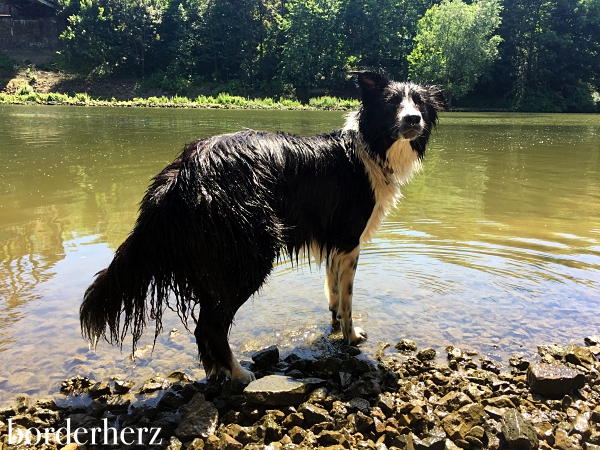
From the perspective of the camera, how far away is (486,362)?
3354 millimetres

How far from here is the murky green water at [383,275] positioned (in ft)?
11.8

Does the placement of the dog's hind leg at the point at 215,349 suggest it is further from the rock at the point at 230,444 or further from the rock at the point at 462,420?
the rock at the point at 462,420

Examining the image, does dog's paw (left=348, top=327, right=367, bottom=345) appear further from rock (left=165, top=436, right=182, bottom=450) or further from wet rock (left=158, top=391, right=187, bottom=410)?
rock (left=165, top=436, right=182, bottom=450)

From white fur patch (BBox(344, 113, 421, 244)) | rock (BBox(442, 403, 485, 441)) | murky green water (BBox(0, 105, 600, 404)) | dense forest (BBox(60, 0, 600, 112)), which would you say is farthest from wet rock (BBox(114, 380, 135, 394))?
dense forest (BBox(60, 0, 600, 112))

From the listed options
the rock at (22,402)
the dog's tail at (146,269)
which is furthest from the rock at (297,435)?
the rock at (22,402)

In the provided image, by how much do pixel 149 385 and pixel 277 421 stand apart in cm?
93

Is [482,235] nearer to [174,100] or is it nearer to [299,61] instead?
[174,100]

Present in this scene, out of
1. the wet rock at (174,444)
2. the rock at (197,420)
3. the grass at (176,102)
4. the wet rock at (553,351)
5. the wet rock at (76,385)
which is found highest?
the grass at (176,102)

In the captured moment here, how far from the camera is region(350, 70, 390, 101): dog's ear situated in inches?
156

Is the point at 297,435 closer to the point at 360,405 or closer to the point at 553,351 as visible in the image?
the point at 360,405

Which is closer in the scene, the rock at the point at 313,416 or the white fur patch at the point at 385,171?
the rock at the point at 313,416

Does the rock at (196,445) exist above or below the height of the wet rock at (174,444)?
above

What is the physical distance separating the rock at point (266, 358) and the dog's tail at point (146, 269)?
0.74 meters

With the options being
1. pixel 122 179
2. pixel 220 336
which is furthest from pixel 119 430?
pixel 122 179
